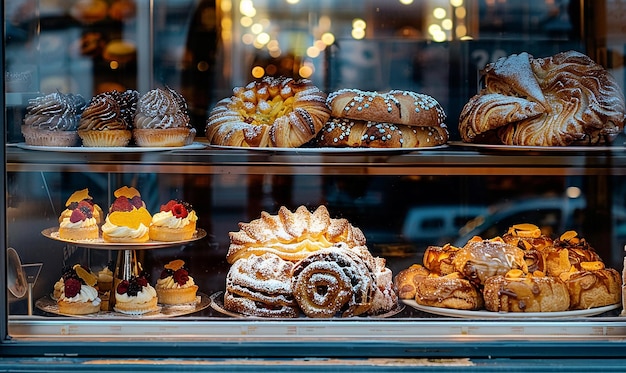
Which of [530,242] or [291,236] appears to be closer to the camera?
[291,236]

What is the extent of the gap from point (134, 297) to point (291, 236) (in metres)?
0.53

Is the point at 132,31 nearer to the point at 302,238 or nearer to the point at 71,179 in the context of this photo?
the point at 71,179

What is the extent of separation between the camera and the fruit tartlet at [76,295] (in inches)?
94.7

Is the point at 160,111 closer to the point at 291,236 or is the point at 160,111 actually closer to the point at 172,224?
the point at 172,224

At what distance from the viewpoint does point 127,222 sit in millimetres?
2572

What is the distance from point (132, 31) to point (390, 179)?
118 cm

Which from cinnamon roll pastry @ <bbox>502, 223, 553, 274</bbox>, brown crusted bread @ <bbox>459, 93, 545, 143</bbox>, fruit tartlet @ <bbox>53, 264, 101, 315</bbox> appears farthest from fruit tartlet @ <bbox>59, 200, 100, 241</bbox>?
cinnamon roll pastry @ <bbox>502, 223, 553, 274</bbox>

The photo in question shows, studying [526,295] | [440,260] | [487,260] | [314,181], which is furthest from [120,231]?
[526,295]

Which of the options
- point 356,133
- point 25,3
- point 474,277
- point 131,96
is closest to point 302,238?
point 356,133

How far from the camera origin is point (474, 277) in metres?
2.45

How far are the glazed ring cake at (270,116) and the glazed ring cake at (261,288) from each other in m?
0.37

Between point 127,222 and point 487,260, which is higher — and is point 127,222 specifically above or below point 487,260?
above

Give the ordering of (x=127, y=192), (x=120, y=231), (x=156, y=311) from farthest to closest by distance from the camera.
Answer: (x=127, y=192) → (x=120, y=231) → (x=156, y=311)

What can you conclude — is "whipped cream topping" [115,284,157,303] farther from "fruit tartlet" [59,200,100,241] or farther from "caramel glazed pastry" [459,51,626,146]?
"caramel glazed pastry" [459,51,626,146]
